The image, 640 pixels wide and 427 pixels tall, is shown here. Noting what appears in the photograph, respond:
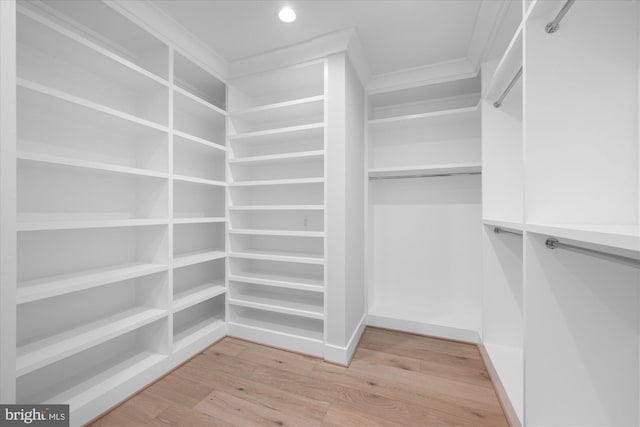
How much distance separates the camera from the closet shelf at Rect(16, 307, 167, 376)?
1.18 m

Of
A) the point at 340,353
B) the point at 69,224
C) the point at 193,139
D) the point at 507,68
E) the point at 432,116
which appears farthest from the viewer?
the point at 432,116

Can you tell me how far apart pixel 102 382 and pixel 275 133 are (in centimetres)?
206

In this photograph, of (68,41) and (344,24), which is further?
(344,24)

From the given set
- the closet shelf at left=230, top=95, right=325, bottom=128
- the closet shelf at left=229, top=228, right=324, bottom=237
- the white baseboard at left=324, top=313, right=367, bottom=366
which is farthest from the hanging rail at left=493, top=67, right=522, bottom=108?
the white baseboard at left=324, top=313, right=367, bottom=366

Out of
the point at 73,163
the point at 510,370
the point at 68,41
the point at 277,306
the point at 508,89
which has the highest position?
the point at 68,41

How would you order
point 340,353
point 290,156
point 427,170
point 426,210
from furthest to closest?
point 426,210
point 427,170
point 290,156
point 340,353

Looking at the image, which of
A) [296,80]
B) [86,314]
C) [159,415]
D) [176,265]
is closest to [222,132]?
[296,80]

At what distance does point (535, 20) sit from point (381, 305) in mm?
2445

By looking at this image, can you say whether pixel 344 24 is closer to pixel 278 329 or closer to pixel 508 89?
pixel 508 89

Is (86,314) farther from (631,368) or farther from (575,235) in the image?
(631,368)

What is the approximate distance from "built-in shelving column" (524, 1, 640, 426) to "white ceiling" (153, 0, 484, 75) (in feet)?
2.87

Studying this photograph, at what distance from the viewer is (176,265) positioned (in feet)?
6.01

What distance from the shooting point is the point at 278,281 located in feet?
7.13

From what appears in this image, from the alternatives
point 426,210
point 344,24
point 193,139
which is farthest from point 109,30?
point 426,210
